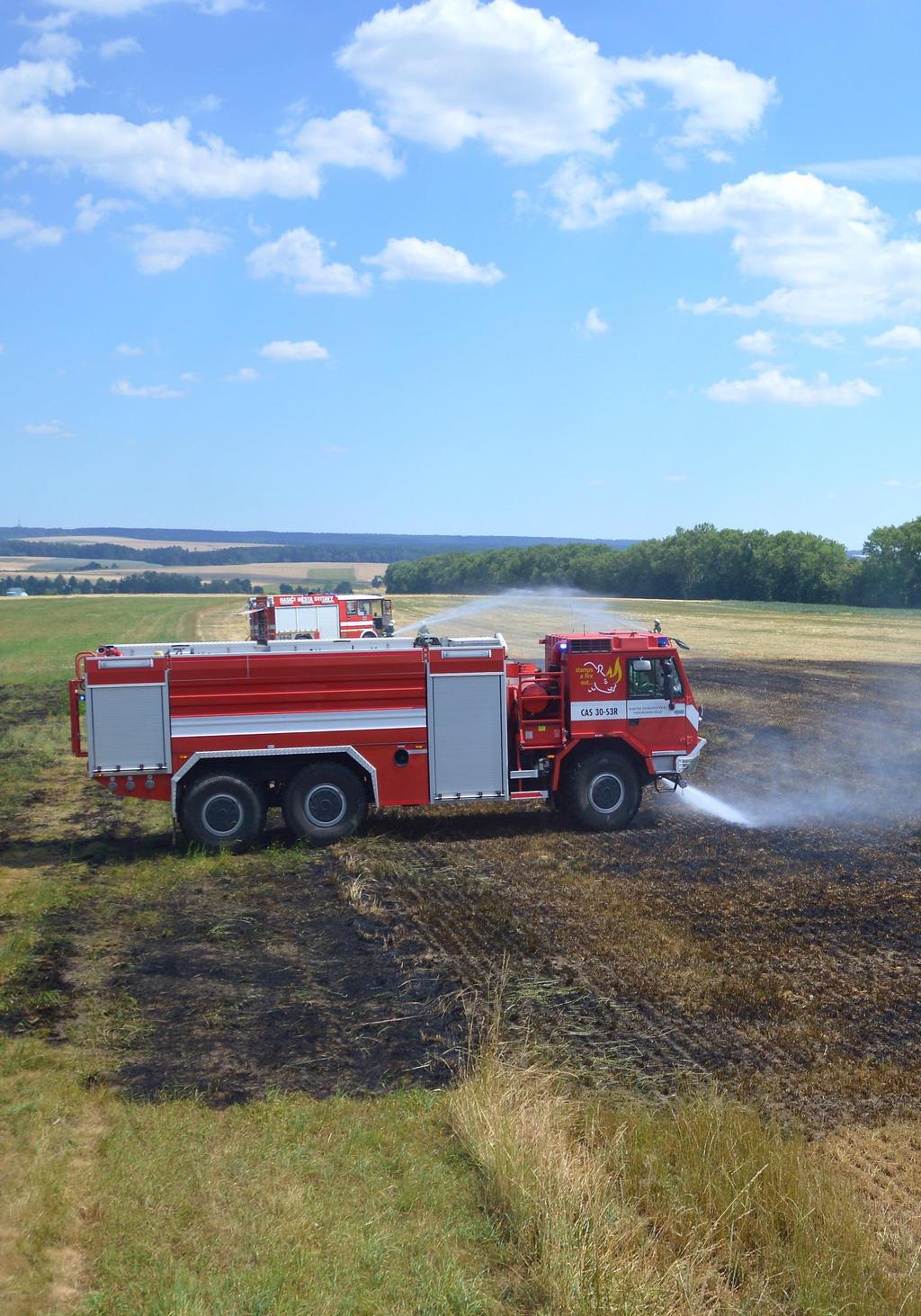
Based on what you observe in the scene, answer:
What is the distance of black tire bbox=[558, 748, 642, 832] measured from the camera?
17.6m

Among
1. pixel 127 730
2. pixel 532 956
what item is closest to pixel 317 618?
pixel 127 730

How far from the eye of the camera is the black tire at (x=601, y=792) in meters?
17.6

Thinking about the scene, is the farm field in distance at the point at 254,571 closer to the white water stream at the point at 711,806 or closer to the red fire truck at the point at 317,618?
the red fire truck at the point at 317,618

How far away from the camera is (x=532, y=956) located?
12.1 m

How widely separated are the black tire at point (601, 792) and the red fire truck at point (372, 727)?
0.9 inches

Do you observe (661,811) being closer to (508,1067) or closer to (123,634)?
(508,1067)

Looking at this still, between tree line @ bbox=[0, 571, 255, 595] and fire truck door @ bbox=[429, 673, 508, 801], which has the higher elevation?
tree line @ bbox=[0, 571, 255, 595]

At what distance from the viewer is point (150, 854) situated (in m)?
16.8

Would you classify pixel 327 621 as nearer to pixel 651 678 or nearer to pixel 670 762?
pixel 651 678

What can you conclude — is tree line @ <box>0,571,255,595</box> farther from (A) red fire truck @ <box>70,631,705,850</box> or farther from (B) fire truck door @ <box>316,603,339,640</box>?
(A) red fire truck @ <box>70,631,705,850</box>

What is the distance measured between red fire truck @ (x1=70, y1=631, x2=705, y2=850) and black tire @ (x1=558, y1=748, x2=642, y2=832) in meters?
0.02

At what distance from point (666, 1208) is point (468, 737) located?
10.3 m

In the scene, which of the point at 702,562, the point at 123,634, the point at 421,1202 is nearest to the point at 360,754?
the point at 421,1202

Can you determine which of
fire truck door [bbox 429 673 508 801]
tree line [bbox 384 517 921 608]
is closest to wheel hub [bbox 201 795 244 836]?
fire truck door [bbox 429 673 508 801]
